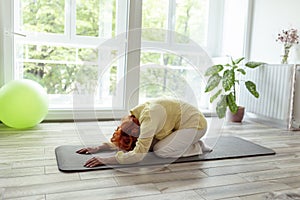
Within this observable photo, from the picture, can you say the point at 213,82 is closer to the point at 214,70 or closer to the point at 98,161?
Result: the point at 214,70

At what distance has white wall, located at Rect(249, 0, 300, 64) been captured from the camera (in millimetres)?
3225

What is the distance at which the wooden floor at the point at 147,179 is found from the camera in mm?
1389

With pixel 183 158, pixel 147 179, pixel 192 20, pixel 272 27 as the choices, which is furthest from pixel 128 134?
pixel 192 20

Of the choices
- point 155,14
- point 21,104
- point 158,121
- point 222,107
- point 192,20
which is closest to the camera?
point 158,121

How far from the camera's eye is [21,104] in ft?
8.23

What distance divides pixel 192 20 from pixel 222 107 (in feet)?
6.10

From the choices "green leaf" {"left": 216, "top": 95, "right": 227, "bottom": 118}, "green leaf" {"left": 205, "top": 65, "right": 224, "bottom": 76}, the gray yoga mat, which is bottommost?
the gray yoga mat

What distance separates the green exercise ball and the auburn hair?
1126 millimetres

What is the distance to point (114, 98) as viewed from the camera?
346 cm

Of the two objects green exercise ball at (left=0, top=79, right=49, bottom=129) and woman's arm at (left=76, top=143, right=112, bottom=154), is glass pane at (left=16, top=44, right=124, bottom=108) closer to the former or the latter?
green exercise ball at (left=0, top=79, right=49, bottom=129)

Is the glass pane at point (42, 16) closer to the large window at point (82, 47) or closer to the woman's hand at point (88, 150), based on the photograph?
the large window at point (82, 47)

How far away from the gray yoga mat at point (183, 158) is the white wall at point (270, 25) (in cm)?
153

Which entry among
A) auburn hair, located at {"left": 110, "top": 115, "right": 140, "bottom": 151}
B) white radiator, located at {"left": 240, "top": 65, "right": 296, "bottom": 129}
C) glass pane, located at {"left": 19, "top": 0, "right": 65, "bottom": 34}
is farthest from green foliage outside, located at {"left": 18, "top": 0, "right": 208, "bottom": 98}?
auburn hair, located at {"left": 110, "top": 115, "right": 140, "bottom": 151}

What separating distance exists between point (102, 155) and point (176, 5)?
10.2 feet
